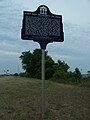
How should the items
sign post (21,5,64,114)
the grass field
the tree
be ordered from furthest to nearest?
the tree < sign post (21,5,64,114) < the grass field

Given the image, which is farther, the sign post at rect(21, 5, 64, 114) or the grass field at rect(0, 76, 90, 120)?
the sign post at rect(21, 5, 64, 114)

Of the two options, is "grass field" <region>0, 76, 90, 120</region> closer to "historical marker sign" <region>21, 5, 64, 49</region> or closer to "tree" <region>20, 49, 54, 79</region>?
"historical marker sign" <region>21, 5, 64, 49</region>

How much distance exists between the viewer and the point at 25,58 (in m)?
39.2

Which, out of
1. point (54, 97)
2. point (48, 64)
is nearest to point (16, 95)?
point (54, 97)

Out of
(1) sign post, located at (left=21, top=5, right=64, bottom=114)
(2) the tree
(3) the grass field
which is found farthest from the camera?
(2) the tree

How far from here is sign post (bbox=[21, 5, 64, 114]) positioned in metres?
8.65

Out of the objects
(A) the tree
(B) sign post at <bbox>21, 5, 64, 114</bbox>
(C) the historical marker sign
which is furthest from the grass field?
(A) the tree

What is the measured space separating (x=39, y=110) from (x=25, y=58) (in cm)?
3031

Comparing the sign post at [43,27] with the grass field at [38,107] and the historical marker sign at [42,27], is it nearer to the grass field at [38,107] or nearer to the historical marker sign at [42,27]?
the historical marker sign at [42,27]

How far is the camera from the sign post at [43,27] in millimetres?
8648

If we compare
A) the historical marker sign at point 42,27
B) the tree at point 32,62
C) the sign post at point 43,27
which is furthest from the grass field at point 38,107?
the tree at point 32,62

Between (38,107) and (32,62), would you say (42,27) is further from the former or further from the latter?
(32,62)

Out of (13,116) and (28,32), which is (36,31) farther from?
(13,116)

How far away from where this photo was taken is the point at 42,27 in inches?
345
